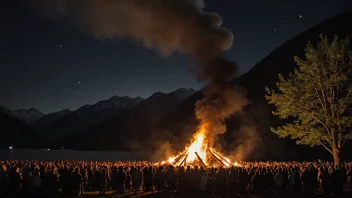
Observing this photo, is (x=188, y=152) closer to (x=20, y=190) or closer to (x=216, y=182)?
(x=216, y=182)

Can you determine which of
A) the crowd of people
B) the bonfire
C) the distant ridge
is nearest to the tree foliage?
Answer: the crowd of people

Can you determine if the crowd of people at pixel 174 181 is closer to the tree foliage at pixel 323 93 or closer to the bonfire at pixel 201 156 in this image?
the tree foliage at pixel 323 93

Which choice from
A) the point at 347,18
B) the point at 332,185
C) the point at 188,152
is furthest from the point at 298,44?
the point at 332,185

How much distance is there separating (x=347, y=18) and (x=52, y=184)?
6542 inches

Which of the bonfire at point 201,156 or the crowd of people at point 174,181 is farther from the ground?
the bonfire at point 201,156

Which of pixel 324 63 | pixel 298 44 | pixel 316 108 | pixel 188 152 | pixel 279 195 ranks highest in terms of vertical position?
pixel 298 44

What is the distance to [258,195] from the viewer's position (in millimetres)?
22375

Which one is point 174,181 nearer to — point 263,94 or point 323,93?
point 323,93

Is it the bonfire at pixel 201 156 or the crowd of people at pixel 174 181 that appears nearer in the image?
the crowd of people at pixel 174 181

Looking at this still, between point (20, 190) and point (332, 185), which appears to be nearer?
point (20, 190)

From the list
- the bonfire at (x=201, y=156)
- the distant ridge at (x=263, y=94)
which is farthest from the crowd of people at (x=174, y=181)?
the distant ridge at (x=263, y=94)

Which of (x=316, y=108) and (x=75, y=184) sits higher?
(x=316, y=108)

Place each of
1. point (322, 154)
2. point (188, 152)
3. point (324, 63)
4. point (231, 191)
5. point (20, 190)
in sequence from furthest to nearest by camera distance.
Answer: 1. point (322, 154)
2. point (188, 152)
3. point (324, 63)
4. point (231, 191)
5. point (20, 190)

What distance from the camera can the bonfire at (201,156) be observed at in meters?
36.2
